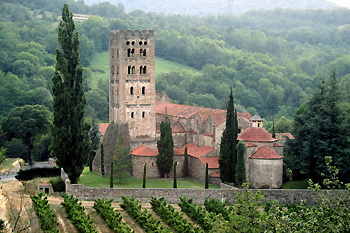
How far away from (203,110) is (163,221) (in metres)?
25.2

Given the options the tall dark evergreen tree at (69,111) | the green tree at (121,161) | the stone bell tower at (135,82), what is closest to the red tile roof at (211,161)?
the green tree at (121,161)

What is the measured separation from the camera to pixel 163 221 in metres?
43.0

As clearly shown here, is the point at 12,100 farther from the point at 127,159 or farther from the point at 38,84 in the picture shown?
the point at 127,159

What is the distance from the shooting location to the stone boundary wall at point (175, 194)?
152 feet

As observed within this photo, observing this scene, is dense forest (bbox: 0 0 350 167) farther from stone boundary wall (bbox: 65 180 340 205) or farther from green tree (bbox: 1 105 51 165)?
stone boundary wall (bbox: 65 180 340 205)

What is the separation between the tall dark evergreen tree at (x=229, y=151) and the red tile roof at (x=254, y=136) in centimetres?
119

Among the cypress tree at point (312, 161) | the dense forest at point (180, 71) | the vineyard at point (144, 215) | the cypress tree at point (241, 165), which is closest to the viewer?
the vineyard at point (144, 215)

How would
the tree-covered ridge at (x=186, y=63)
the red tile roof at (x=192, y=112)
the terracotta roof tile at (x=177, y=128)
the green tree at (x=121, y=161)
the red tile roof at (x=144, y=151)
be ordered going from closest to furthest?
the green tree at (x=121, y=161), the red tile roof at (x=144, y=151), the red tile roof at (x=192, y=112), the terracotta roof tile at (x=177, y=128), the tree-covered ridge at (x=186, y=63)

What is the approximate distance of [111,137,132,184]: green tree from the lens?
5612cm

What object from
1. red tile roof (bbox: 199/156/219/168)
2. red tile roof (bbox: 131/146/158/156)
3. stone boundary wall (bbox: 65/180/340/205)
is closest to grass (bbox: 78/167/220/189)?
red tile roof (bbox: 199/156/219/168)

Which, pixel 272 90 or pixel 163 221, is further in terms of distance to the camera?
pixel 272 90

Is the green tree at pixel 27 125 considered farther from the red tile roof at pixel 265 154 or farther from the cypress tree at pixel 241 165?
the red tile roof at pixel 265 154

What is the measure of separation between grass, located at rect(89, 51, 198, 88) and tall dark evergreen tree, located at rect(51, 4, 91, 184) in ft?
274

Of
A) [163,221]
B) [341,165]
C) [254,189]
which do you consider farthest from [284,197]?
[163,221]
